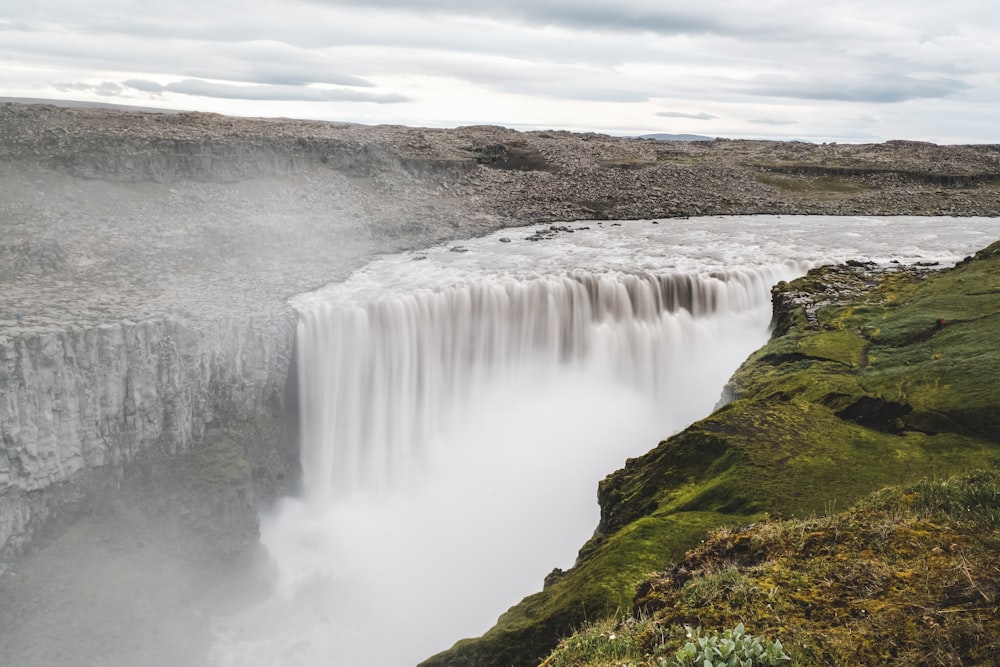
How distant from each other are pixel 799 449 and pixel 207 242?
93.4 feet

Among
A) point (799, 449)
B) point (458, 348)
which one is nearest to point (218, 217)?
point (458, 348)

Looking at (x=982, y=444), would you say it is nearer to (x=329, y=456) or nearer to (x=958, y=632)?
(x=958, y=632)

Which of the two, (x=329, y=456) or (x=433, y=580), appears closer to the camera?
(x=433, y=580)

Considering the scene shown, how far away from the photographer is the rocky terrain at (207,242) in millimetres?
19359

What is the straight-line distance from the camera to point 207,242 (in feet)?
103

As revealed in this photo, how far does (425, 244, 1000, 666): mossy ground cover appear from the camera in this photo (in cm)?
865

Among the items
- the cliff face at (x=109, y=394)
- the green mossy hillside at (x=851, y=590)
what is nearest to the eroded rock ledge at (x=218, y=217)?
the cliff face at (x=109, y=394)

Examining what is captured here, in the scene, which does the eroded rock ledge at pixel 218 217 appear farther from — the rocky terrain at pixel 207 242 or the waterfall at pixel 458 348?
the waterfall at pixel 458 348

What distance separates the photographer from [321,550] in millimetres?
21938

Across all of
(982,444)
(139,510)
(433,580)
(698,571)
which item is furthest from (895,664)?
(139,510)

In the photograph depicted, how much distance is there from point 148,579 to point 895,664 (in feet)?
65.9

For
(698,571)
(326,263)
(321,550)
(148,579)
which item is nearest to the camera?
(698,571)

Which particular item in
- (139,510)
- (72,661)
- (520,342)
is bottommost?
(72,661)

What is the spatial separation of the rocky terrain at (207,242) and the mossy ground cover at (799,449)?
14.6 metres
